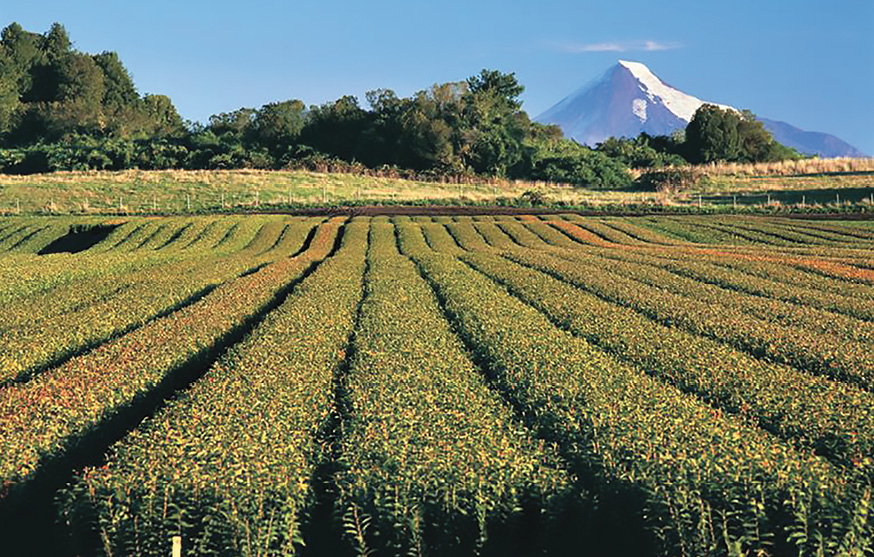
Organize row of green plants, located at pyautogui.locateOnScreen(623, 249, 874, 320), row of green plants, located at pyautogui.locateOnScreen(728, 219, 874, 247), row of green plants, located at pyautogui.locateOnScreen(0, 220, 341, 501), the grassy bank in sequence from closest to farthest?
row of green plants, located at pyautogui.locateOnScreen(0, 220, 341, 501) < row of green plants, located at pyautogui.locateOnScreen(623, 249, 874, 320) < row of green plants, located at pyautogui.locateOnScreen(728, 219, 874, 247) < the grassy bank

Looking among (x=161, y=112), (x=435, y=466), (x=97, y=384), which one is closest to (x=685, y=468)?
(x=435, y=466)

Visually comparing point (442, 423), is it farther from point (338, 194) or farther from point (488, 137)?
point (488, 137)

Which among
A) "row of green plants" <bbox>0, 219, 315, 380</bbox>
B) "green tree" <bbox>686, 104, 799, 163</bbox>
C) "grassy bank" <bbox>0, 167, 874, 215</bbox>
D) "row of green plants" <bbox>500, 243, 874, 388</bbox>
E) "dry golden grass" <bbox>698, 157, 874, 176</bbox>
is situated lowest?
"row of green plants" <bbox>0, 219, 315, 380</bbox>

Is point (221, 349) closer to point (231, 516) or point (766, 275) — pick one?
point (231, 516)

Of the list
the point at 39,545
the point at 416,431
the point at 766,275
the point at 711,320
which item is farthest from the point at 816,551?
the point at 766,275

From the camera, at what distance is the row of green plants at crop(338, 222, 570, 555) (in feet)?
30.7

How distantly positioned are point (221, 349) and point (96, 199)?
6896 centimetres

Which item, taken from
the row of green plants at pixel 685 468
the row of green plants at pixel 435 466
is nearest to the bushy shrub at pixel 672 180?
the row of green plants at pixel 685 468

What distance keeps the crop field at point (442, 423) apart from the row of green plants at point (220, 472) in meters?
0.03

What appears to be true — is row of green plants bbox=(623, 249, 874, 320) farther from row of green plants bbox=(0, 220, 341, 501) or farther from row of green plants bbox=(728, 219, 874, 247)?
row of green plants bbox=(0, 220, 341, 501)

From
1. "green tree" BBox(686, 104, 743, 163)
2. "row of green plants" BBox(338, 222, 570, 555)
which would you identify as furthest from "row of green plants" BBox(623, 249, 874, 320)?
"green tree" BBox(686, 104, 743, 163)

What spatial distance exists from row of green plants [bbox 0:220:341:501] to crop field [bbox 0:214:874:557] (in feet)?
0.18

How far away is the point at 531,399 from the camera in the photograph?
12.9m

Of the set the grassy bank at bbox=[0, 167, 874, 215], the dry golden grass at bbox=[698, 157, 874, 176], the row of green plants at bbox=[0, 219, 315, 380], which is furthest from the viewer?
the dry golden grass at bbox=[698, 157, 874, 176]
